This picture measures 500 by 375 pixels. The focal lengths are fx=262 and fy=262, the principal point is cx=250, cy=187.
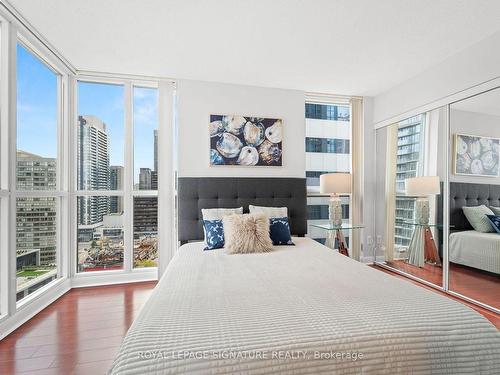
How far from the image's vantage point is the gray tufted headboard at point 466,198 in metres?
2.54

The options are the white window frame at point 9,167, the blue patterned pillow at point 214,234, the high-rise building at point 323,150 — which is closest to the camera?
the white window frame at point 9,167

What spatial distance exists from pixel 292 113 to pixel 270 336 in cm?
317

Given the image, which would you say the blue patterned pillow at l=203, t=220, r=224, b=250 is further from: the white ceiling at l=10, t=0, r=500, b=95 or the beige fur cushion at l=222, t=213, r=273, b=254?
the white ceiling at l=10, t=0, r=500, b=95

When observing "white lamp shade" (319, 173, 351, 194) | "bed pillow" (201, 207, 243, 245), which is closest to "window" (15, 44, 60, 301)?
"bed pillow" (201, 207, 243, 245)

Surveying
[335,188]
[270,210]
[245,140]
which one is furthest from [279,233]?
[245,140]

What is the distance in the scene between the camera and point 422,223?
325cm

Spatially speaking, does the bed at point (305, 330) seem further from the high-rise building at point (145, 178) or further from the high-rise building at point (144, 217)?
the high-rise building at point (145, 178)

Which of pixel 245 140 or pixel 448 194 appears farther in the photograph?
pixel 245 140

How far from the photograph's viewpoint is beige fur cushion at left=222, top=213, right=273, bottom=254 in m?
2.52

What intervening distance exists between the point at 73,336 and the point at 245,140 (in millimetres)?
2684

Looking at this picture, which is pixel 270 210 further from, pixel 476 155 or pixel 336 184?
pixel 476 155

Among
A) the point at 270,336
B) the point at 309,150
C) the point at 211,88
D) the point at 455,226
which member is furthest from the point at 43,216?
the point at 455,226

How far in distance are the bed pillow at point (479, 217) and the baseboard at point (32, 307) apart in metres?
4.41

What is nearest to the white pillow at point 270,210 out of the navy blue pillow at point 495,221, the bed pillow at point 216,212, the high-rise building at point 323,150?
the bed pillow at point 216,212
